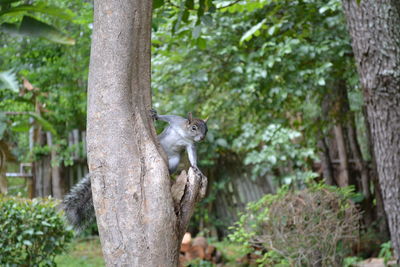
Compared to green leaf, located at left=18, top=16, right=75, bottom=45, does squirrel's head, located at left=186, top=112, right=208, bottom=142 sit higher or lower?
lower

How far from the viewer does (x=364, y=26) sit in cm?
422

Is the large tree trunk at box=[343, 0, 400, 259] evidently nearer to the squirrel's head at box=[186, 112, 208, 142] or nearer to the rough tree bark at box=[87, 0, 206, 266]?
the squirrel's head at box=[186, 112, 208, 142]

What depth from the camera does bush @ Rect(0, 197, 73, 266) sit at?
167 inches

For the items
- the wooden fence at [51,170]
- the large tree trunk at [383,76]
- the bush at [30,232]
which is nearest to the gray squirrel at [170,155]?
the bush at [30,232]

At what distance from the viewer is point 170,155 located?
3.29m

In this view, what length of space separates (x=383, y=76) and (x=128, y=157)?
2816 millimetres

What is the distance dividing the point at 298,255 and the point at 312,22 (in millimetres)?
2796

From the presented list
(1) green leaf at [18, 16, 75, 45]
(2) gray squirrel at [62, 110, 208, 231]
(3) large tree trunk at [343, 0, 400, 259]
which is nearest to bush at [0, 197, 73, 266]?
(2) gray squirrel at [62, 110, 208, 231]

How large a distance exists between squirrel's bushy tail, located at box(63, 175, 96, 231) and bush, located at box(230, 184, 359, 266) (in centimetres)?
240

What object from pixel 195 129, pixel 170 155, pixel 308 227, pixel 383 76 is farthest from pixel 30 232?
pixel 383 76

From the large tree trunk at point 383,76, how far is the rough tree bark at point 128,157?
2.54 metres

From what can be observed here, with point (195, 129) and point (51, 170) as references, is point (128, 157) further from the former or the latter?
point (51, 170)

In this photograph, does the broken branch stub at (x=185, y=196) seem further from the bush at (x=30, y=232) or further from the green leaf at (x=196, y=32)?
the bush at (x=30, y=232)

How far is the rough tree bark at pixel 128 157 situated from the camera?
1.92 meters
